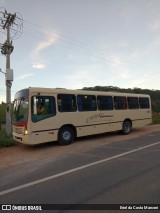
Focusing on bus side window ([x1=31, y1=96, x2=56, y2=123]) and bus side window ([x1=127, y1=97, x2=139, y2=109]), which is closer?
bus side window ([x1=31, y1=96, x2=56, y2=123])

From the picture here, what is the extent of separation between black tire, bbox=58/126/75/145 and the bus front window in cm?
191

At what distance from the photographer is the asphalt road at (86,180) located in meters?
4.79

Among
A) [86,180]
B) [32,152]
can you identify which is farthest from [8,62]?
[86,180]

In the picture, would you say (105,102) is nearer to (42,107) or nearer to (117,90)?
(42,107)

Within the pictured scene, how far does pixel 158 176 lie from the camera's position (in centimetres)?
599

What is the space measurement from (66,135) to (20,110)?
2.50 metres

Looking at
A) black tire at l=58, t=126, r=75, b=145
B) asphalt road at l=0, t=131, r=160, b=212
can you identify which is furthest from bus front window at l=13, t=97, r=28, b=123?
asphalt road at l=0, t=131, r=160, b=212

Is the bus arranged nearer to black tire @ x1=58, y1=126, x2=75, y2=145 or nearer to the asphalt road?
black tire @ x1=58, y1=126, x2=75, y2=145

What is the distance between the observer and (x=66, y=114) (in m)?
11.3

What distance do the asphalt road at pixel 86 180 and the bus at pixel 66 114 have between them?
2.08m

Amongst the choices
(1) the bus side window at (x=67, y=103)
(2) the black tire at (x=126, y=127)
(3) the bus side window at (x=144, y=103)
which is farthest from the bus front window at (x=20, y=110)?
(3) the bus side window at (x=144, y=103)

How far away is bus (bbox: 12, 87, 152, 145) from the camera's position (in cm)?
1010

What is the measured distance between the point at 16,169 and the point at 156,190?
4213mm

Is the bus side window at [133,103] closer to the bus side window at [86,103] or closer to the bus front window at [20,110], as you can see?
the bus side window at [86,103]
